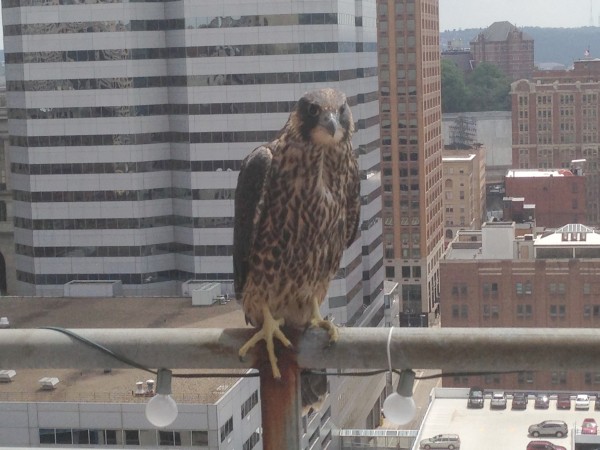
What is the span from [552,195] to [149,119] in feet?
170

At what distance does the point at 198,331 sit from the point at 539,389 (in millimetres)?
61754

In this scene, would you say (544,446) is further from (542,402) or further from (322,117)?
(322,117)

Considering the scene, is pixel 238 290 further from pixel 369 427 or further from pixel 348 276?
pixel 348 276

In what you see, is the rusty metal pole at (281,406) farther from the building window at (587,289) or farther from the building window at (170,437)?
the building window at (587,289)

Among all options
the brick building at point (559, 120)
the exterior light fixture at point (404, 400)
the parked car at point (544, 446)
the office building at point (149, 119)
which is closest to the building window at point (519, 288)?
the office building at point (149, 119)

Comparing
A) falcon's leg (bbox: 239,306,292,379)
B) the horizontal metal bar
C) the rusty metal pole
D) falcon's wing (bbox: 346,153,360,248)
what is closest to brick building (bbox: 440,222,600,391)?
falcon's wing (bbox: 346,153,360,248)

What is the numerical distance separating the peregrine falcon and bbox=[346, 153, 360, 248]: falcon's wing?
25 mm

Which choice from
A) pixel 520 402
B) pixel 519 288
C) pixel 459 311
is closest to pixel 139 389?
pixel 520 402

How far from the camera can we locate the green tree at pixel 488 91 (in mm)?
186750

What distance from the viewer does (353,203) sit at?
8.63m

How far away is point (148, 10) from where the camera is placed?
63.2 m

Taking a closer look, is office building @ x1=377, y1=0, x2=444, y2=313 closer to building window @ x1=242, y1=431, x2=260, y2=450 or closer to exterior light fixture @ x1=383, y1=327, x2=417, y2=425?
building window @ x1=242, y1=431, x2=260, y2=450

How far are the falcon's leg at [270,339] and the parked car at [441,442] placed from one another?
37.0 m

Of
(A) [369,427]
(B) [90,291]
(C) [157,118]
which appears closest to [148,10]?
(C) [157,118]
